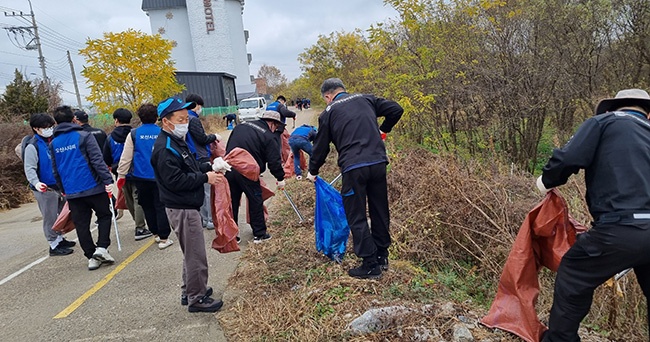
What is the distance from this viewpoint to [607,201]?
7.57 feet

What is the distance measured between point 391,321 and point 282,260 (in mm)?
1808

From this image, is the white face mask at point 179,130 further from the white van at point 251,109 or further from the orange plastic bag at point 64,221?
the white van at point 251,109

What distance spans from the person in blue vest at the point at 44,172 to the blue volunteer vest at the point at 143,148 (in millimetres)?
1024

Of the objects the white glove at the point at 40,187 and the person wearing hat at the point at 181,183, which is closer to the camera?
the person wearing hat at the point at 181,183

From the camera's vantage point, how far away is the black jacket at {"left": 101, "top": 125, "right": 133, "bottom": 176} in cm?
540

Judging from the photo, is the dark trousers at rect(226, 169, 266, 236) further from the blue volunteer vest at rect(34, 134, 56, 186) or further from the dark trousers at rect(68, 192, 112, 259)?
the blue volunteer vest at rect(34, 134, 56, 186)

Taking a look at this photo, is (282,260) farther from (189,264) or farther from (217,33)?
(217,33)

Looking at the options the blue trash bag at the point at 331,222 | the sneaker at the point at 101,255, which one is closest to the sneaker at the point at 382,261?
the blue trash bag at the point at 331,222

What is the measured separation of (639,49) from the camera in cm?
902

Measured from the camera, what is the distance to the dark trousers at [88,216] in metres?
4.58

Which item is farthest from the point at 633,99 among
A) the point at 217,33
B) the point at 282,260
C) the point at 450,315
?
the point at 217,33

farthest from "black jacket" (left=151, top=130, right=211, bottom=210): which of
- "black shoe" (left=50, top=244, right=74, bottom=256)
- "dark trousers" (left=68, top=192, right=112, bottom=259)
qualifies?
"black shoe" (left=50, top=244, right=74, bottom=256)

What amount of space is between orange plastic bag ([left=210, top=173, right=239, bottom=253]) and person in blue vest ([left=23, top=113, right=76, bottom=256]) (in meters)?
2.75

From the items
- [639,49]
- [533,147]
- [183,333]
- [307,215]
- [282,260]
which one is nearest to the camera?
[183,333]
